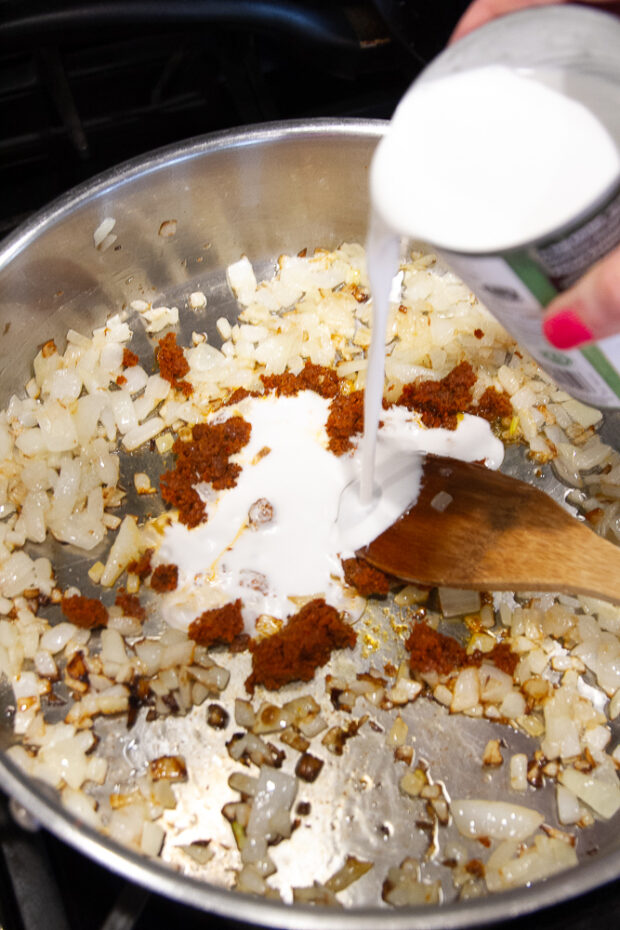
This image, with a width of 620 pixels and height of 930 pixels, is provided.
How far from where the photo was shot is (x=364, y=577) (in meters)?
1.39

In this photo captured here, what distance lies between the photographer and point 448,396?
62.7 inches

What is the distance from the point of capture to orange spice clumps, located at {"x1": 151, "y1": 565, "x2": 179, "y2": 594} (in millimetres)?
1399

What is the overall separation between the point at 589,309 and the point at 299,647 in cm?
75

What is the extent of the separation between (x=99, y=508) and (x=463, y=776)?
84 cm

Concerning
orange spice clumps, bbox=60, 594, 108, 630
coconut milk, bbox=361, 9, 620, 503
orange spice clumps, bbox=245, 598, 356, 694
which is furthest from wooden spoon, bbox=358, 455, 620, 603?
orange spice clumps, bbox=60, 594, 108, 630

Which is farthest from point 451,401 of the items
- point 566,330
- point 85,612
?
point 85,612

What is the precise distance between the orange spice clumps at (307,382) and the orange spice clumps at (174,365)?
0.56 ft

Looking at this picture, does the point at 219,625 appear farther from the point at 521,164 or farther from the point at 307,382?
the point at 521,164

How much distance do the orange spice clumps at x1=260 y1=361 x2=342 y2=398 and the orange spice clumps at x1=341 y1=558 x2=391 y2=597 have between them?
1.30 feet

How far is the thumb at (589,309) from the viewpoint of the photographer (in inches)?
33.0

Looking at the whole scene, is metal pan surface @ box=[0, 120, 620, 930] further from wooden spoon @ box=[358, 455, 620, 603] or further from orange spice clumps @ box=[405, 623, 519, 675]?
wooden spoon @ box=[358, 455, 620, 603]

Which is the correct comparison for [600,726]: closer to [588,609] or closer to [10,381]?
[588,609]

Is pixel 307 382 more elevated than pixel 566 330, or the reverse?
pixel 566 330

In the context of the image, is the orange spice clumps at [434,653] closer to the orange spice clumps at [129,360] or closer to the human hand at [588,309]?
the human hand at [588,309]
